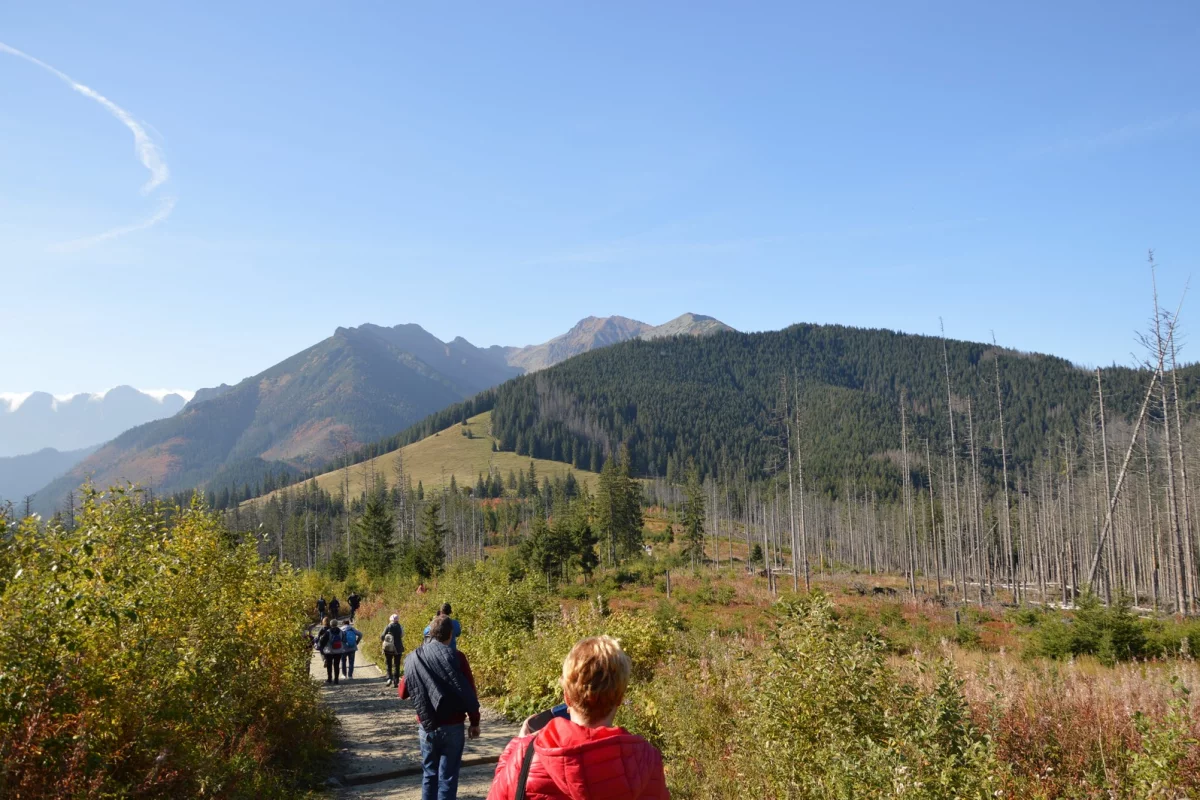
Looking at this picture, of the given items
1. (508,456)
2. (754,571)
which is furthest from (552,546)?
(508,456)

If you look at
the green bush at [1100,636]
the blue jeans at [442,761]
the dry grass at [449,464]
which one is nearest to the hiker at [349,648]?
the blue jeans at [442,761]

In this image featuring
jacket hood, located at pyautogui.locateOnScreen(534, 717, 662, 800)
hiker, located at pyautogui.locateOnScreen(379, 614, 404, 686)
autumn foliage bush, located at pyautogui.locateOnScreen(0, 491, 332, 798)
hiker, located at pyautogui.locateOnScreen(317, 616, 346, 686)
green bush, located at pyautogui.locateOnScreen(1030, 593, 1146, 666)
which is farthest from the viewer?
hiker, located at pyautogui.locateOnScreen(317, 616, 346, 686)

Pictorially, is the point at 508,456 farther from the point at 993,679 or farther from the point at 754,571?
the point at 993,679

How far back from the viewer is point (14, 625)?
4.81 m

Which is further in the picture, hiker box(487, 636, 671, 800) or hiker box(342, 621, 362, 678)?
hiker box(342, 621, 362, 678)

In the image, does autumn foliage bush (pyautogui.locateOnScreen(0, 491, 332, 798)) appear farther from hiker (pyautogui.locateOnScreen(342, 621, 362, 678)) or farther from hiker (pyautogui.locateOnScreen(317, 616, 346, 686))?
hiker (pyautogui.locateOnScreen(342, 621, 362, 678))

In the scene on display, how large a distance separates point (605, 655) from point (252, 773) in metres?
7.17

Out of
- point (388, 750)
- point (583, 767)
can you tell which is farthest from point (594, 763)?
point (388, 750)

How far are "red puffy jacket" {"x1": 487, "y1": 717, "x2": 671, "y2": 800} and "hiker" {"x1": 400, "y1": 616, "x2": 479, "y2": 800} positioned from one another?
408 cm

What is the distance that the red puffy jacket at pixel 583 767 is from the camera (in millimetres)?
2996

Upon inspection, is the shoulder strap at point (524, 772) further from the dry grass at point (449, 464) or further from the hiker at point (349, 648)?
the dry grass at point (449, 464)

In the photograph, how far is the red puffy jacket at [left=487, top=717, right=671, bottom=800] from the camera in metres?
3.00

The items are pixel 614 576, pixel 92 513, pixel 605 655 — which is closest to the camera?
pixel 605 655

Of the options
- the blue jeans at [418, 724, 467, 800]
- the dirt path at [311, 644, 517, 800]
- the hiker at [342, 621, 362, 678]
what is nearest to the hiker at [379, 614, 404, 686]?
the dirt path at [311, 644, 517, 800]
